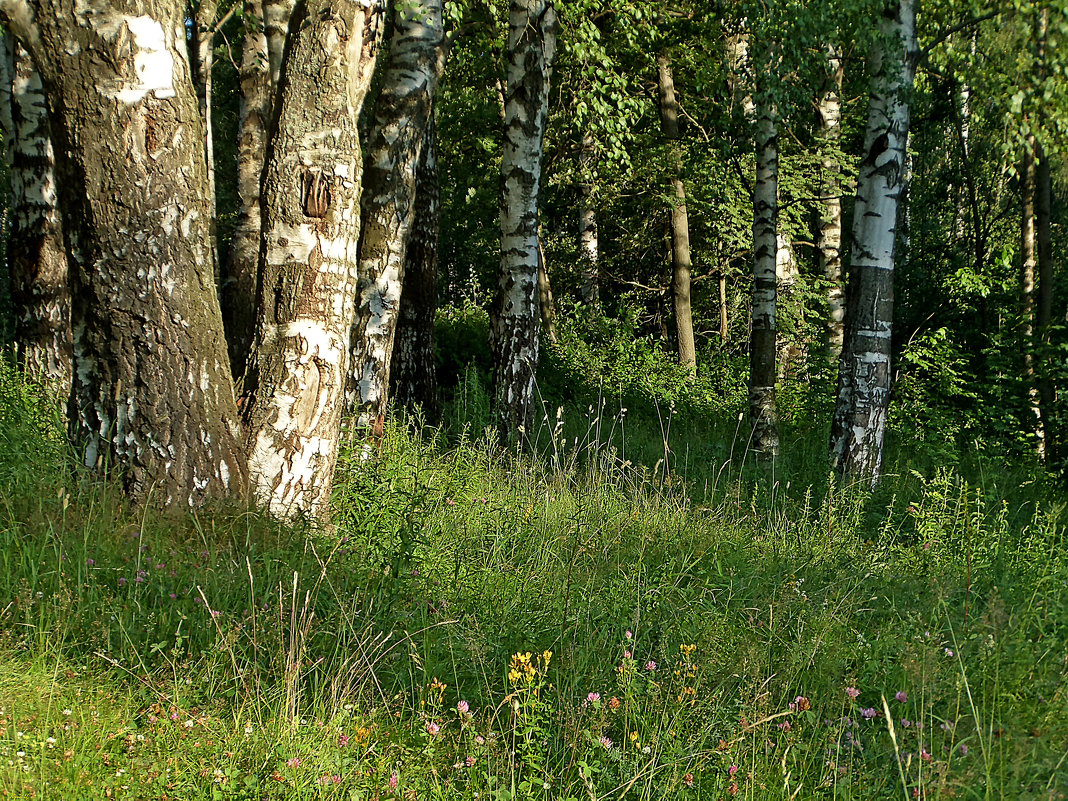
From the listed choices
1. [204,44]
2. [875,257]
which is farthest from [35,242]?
[204,44]

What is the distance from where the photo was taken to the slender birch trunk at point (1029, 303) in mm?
9609

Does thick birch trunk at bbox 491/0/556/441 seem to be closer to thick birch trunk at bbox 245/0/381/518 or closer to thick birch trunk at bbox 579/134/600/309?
thick birch trunk at bbox 245/0/381/518

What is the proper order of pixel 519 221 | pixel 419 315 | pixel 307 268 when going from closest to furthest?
pixel 307 268 → pixel 519 221 → pixel 419 315

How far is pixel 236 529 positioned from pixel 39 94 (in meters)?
5.72

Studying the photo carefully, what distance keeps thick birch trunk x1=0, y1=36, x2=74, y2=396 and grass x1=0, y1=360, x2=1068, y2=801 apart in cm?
309

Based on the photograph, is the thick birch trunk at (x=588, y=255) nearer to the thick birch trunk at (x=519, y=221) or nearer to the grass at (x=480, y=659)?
the thick birch trunk at (x=519, y=221)

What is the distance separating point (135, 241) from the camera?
4125 millimetres

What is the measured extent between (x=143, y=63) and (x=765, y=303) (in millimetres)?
7111

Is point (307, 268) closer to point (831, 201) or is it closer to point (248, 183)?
point (248, 183)

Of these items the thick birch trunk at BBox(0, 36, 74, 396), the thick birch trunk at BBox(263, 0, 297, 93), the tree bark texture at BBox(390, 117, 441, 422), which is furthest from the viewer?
the tree bark texture at BBox(390, 117, 441, 422)

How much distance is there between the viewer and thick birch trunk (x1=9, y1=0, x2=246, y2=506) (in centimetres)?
407

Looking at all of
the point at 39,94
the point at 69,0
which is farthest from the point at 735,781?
the point at 39,94

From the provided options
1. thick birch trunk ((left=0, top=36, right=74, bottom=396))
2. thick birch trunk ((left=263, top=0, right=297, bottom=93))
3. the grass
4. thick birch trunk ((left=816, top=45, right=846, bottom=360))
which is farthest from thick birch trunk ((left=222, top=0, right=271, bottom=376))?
thick birch trunk ((left=816, top=45, right=846, bottom=360))

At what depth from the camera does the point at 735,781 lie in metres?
2.59
